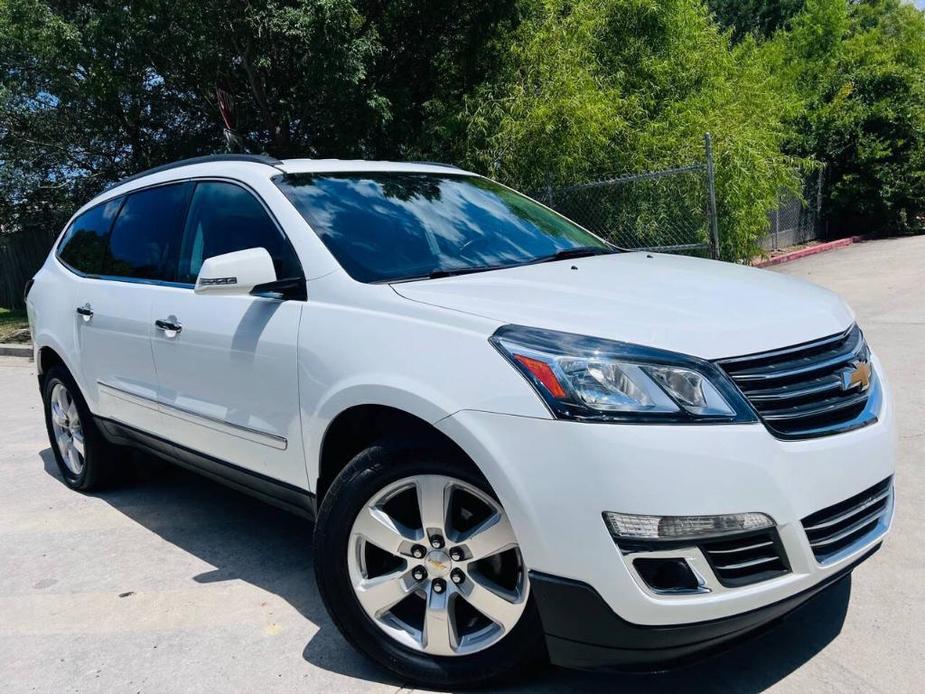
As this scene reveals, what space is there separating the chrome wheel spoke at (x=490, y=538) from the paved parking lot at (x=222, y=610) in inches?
20.8

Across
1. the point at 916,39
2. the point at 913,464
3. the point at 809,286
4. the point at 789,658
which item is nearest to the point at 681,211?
the point at 913,464

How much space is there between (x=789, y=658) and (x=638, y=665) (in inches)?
30.4

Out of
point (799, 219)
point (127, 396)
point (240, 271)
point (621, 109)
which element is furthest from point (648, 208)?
point (799, 219)

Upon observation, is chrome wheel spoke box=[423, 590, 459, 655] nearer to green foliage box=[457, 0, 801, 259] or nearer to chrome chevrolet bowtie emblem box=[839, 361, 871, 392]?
chrome chevrolet bowtie emblem box=[839, 361, 871, 392]

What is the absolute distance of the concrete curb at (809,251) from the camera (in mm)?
14600

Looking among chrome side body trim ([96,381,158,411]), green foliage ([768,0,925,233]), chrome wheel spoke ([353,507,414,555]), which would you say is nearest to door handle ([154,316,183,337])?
chrome side body trim ([96,381,158,411])

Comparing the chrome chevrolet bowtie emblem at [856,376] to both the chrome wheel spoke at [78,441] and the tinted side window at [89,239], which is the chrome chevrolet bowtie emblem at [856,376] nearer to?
the tinted side window at [89,239]

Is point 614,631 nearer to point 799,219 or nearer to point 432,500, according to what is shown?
point 432,500

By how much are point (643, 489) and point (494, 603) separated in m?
0.65

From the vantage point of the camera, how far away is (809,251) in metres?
16.2

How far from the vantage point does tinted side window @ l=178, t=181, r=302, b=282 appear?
323 cm

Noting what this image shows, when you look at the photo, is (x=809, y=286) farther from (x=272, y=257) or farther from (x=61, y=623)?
(x=61, y=623)

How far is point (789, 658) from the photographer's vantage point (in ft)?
8.73

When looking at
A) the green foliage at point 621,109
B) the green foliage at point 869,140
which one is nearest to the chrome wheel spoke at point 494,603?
the green foliage at point 621,109
